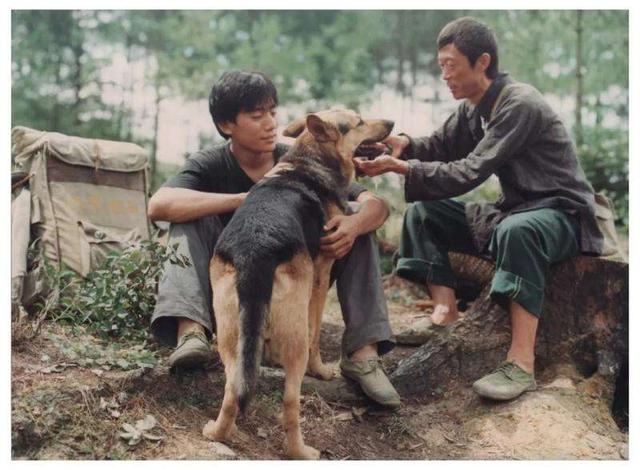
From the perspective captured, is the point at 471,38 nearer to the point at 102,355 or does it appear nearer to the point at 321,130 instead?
the point at 321,130

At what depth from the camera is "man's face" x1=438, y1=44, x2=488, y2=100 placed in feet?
16.1

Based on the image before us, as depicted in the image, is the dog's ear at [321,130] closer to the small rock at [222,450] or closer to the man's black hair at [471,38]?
the man's black hair at [471,38]

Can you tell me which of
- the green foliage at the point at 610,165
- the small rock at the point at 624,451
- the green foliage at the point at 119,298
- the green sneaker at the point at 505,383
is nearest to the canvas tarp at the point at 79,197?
the green foliage at the point at 119,298

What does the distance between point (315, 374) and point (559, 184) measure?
2.28m

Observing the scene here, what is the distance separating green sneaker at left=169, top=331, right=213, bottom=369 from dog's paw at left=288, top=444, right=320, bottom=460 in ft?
2.69

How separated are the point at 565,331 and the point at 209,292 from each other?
277cm

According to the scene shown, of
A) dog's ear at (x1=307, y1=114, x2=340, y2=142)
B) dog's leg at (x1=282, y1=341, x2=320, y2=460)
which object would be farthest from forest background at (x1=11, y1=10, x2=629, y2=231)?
dog's leg at (x1=282, y1=341, x2=320, y2=460)

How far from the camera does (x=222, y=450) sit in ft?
11.6

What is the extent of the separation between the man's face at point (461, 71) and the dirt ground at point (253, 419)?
2.26 meters

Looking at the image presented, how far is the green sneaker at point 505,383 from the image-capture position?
4.43m

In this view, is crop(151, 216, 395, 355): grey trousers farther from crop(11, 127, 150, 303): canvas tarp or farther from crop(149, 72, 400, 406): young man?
crop(11, 127, 150, 303): canvas tarp

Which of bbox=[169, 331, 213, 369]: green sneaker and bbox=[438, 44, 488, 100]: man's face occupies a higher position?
bbox=[438, 44, 488, 100]: man's face

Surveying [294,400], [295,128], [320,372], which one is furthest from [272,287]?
[295,128]
